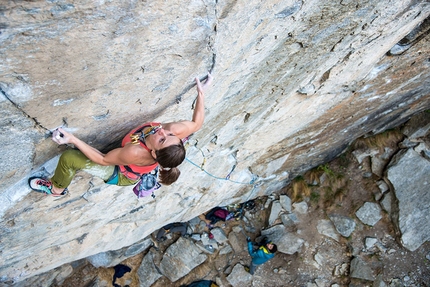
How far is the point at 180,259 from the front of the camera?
8.20 metres

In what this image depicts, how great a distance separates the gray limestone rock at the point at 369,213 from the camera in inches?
302

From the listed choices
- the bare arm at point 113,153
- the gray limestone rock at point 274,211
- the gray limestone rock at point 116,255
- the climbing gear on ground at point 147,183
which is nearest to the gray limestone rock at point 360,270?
the gray limestone rock at point 274,211

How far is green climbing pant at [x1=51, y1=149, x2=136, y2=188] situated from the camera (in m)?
2.90

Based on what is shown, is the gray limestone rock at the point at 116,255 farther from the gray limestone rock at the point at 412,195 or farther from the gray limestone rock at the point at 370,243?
the gray limestone rock at the point at 412,195

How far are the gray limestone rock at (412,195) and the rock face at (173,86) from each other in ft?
5.43

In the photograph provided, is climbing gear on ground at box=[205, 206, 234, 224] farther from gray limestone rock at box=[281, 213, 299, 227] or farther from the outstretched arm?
the outstretched arm

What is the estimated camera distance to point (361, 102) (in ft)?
18.2

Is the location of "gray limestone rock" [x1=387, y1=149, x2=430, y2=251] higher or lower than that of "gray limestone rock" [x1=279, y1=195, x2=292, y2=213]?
higher

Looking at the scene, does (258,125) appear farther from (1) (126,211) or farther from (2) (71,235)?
(2) (71,235)

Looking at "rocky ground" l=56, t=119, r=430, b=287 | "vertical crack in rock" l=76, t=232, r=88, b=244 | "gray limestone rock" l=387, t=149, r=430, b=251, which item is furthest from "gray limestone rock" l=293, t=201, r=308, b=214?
"vertical crack in rock" l=76, t=232, r=88, b=244

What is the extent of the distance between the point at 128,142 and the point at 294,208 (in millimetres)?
6302

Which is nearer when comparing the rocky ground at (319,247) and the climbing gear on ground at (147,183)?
the climbing gear on ground at (147,183)

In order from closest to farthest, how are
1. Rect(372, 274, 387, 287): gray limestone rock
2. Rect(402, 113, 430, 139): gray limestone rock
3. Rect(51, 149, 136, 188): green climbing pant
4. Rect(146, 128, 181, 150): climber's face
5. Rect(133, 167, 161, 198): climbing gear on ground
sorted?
Rect(146, 128, 181, 150): climber's face → Rect(51, 149, 136, 188): green climbing pant → Rect(133, 167, 161, 198): climbing gear on ground → Rect(372, 274, 387, 287): gray limestone rock → Rect(402, 113, 430, 139): gray limestone rock

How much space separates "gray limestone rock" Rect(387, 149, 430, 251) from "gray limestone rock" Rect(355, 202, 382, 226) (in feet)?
1.39
